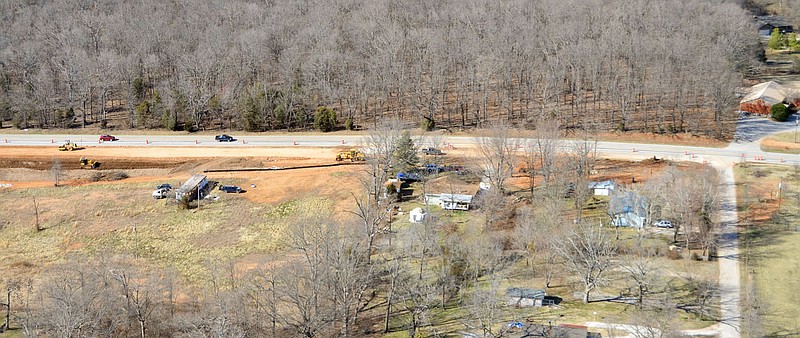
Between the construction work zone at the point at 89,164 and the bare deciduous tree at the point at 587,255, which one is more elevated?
the construction work zone at the point at 89,164

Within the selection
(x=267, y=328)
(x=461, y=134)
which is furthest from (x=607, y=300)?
(x=461, y=134)

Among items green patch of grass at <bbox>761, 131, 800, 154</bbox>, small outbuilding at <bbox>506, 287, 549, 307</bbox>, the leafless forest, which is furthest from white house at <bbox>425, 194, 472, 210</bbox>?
green patch of grass at <bbox>761, 131, 800, 154</bbox>

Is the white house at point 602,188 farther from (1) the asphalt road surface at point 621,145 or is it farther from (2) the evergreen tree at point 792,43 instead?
(2) the evergreen tree at point 792,43

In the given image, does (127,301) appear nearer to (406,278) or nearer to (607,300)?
(406,278)

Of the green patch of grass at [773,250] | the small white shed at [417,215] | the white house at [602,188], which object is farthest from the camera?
the white house at [602,188]

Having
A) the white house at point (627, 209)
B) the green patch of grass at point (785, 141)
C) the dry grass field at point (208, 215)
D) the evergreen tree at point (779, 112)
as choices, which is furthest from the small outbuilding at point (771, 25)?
the white house at point (627, 209)

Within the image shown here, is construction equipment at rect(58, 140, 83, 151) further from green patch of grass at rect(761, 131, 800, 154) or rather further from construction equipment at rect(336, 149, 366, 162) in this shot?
green patch of grass at rect(761, 131, 800, 154)

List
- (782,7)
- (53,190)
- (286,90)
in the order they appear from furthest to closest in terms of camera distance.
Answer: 1. (782,7)
2. (286,90)
3. (53,190)
